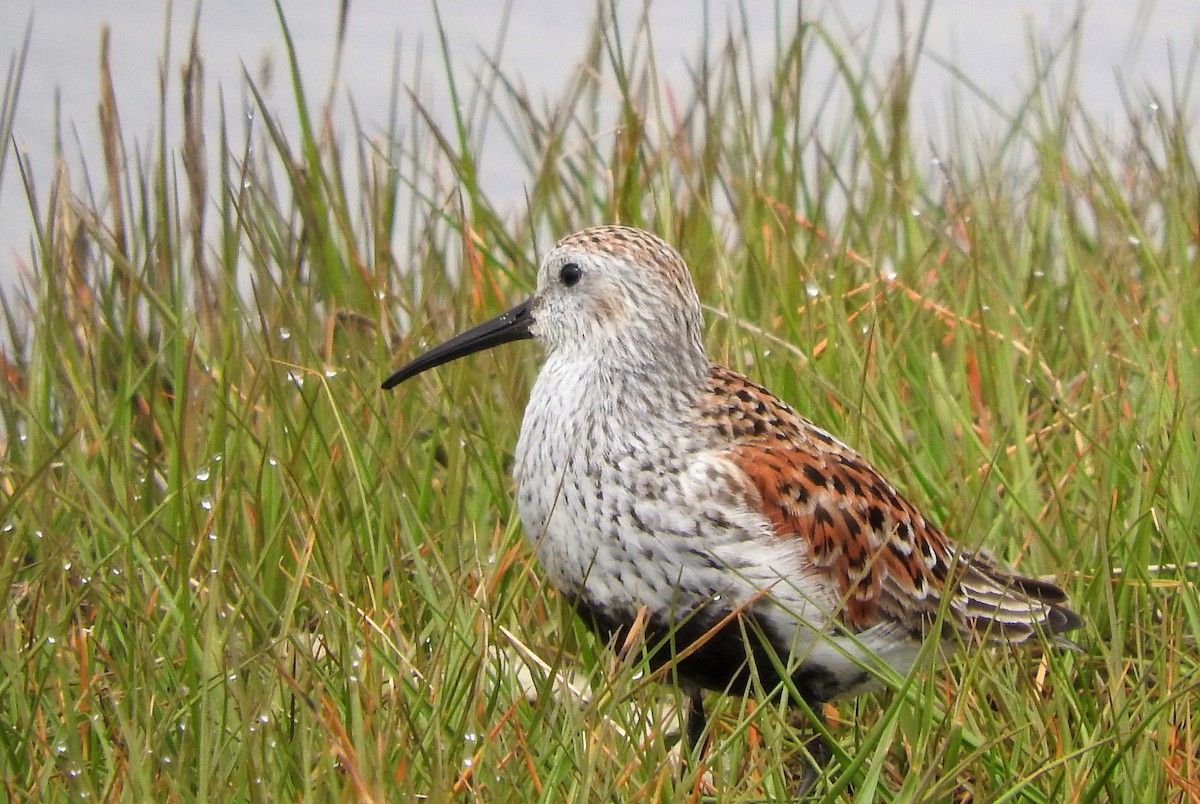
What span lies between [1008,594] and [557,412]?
4.11 feet

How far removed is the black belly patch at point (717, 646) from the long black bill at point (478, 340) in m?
0.97

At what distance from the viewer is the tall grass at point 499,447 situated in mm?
3654

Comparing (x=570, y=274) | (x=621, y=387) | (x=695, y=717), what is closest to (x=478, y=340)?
(x=570, y=274)

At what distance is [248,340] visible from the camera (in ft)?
20.2

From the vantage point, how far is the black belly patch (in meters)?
4.18

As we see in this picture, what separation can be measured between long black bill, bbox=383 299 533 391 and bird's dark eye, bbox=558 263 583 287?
6.4 inches

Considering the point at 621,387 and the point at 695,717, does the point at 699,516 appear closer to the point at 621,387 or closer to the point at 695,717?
the point at 621,387

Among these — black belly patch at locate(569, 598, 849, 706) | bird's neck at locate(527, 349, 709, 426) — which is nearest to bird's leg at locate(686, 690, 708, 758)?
black belly patch at locate(569, 598, 849, 706)

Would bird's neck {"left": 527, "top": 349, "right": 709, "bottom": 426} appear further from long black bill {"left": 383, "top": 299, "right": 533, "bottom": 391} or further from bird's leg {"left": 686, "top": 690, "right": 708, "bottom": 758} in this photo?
bird's leg {"left": 686, "top": 690, "right": 708, "bottom": 758}

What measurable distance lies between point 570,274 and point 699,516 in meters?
0.89

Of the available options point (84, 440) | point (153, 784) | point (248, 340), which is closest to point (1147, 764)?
point (153, 784)

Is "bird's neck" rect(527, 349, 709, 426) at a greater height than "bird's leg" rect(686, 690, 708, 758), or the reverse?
"bird's neck" rect(527, 349, 709, 426)

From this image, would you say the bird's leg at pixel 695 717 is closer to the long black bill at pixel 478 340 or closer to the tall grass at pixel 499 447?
the tall grass at pixel 499 447

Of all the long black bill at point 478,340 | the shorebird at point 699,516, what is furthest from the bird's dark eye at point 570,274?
the long black bill at point 478,340
